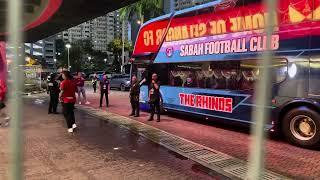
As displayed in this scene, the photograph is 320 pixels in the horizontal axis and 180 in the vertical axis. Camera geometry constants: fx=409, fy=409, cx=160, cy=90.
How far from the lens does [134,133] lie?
428 inches

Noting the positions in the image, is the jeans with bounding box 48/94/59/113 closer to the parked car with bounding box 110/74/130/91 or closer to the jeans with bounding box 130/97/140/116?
the jeans with bounding box 130/97/140/116

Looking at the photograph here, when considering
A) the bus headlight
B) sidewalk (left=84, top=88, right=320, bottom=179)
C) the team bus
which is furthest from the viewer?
the bus headlight

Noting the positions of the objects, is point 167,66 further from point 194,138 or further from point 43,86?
point 43,86

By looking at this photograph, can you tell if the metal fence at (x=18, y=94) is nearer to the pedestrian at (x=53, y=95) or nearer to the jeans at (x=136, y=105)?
the jeans at (x=136, y=105)

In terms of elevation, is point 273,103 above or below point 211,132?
above

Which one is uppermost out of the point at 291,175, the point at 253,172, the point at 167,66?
the point at 167,66

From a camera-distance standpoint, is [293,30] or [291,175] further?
[293,30]

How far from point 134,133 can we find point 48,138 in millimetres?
2214

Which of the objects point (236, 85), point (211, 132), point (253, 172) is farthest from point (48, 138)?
point (253, 172)

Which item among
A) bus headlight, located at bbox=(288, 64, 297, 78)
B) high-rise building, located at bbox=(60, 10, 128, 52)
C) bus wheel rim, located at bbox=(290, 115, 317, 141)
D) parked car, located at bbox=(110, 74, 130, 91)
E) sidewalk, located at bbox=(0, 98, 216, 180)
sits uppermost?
high-rise building, located at bbox=(60, 10, 128, 52)

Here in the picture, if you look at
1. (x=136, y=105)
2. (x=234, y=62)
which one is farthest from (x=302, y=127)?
(x=136, y=105)

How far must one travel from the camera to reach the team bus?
897 cm

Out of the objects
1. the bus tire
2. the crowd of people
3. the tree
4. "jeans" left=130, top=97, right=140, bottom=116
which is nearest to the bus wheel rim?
the bus tire

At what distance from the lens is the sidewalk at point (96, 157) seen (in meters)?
6.79
